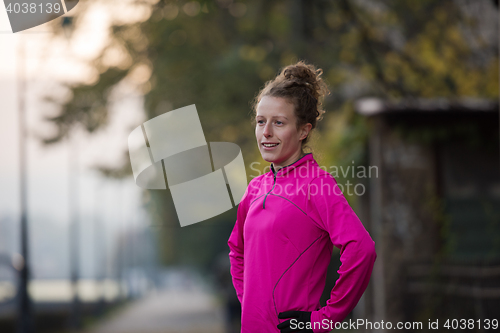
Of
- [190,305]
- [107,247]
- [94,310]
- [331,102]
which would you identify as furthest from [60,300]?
[331,102]

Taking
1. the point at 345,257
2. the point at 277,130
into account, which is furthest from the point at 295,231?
the point at 277,130

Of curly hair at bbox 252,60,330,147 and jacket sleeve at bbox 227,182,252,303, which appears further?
jacket sleeve at bbox 227,182,252,303

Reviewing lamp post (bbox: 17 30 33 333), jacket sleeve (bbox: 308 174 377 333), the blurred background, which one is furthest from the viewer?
lamp post (bbox: 17 30 33 333)

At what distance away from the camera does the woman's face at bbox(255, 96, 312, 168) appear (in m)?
2.09

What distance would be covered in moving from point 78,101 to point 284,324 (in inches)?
407

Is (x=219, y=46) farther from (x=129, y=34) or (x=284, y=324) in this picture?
(x=284, y=324)

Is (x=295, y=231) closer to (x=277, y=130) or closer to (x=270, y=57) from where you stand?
(x=277, y=130)

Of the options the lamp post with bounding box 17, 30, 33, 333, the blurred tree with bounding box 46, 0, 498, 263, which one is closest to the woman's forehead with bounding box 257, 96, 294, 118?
the blurred tree with bounding box 46, 0, 498, 263

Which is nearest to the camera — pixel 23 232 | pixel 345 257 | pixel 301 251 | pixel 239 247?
pixel 345 257

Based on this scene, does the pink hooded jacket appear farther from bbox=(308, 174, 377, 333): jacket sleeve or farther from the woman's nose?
the woman's nose

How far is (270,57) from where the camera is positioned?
11.2 meters

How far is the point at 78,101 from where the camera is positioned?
11.3 metres

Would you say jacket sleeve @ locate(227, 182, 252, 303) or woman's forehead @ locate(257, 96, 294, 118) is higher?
woman's forehead @ locate(257, 96, 294, 118)

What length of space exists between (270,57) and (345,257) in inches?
384
